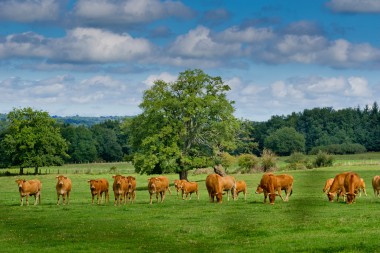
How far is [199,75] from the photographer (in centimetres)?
6675

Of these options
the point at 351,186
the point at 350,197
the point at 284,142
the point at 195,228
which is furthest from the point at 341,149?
the point at 195,228

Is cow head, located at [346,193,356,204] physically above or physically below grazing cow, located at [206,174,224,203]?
below

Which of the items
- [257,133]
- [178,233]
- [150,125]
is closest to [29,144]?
[150,125]

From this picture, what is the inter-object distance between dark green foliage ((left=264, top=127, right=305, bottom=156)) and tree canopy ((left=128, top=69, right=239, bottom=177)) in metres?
99.2

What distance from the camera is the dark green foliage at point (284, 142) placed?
166 meters

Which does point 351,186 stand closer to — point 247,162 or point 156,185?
point 156,185

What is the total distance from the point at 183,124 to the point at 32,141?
4277cm

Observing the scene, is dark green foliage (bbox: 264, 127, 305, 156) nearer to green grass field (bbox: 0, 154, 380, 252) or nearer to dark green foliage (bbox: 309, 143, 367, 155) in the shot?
dark green foliage (bbox: 309, 143, 367, 155)

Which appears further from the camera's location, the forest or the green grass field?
the forest

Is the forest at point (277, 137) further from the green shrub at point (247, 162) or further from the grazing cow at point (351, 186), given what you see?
the grazing cow at point (351, 186)

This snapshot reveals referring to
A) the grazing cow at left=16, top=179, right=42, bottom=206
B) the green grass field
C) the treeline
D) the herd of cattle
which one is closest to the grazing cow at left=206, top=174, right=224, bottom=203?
the herd of cattle

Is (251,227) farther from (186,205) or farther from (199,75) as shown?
(199,75)

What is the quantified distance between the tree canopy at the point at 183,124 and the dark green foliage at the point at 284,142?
325ft

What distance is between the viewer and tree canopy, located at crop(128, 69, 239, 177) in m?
63.1
